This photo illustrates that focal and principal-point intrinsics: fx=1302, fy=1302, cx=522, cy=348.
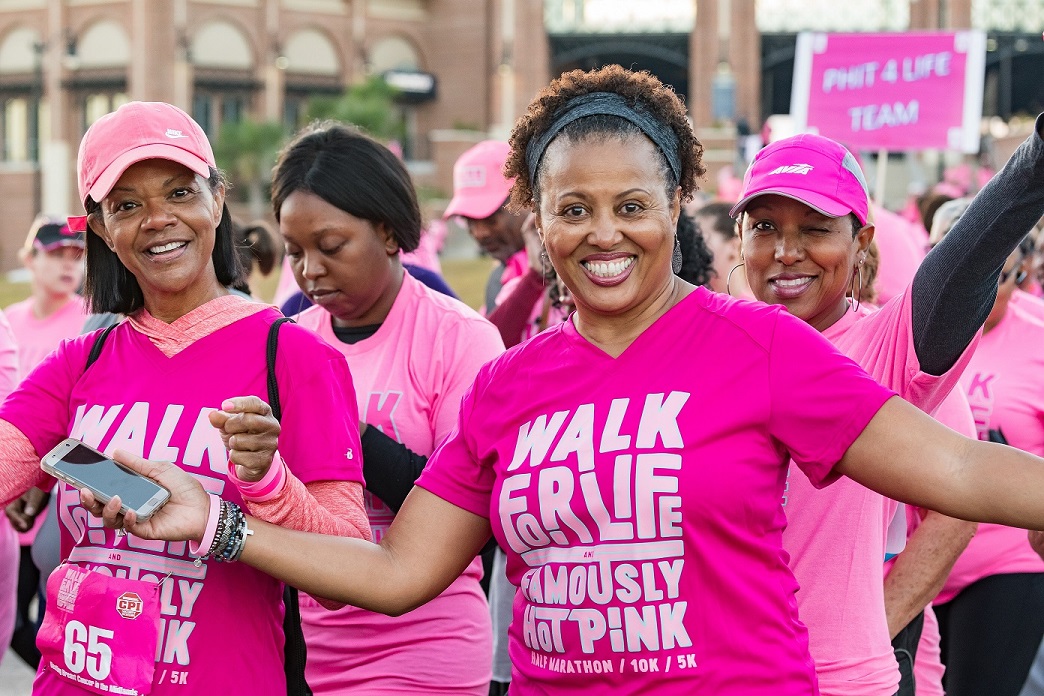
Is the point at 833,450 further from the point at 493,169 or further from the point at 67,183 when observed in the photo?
the point at 67,183

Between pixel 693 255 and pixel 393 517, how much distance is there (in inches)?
62.8

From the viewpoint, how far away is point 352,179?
3807 mm

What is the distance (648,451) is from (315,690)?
5.18ft

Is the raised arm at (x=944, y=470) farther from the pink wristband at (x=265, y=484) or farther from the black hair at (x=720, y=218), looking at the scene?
the black hair at (x=720, y=218)

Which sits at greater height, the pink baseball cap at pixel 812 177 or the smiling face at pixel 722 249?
the pink baseball cap at pixel 812 177

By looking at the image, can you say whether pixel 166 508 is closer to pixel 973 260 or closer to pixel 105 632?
pixel 105 632

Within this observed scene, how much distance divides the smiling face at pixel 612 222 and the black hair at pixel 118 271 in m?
1.01

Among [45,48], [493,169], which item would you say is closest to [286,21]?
[45,48]

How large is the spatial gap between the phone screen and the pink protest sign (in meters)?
7.60

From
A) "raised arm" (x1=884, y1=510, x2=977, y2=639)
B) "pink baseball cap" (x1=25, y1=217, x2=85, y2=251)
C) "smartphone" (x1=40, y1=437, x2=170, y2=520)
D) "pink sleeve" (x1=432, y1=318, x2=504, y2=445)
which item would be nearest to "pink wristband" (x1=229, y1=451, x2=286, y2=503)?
"smartphone" (x1=40, y1=437, x2=170, y2=520)

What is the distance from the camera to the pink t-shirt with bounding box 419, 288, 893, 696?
7.36 ft

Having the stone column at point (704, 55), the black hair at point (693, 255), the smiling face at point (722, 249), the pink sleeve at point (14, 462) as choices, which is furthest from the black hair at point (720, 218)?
the stone column at point (704, 55)

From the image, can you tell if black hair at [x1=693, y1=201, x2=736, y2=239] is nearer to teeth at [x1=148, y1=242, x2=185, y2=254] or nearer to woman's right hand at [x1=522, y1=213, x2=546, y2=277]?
woman's right hand at [x1=522, y1=213, x2=546, y2=277]

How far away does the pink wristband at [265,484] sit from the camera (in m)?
2.49
